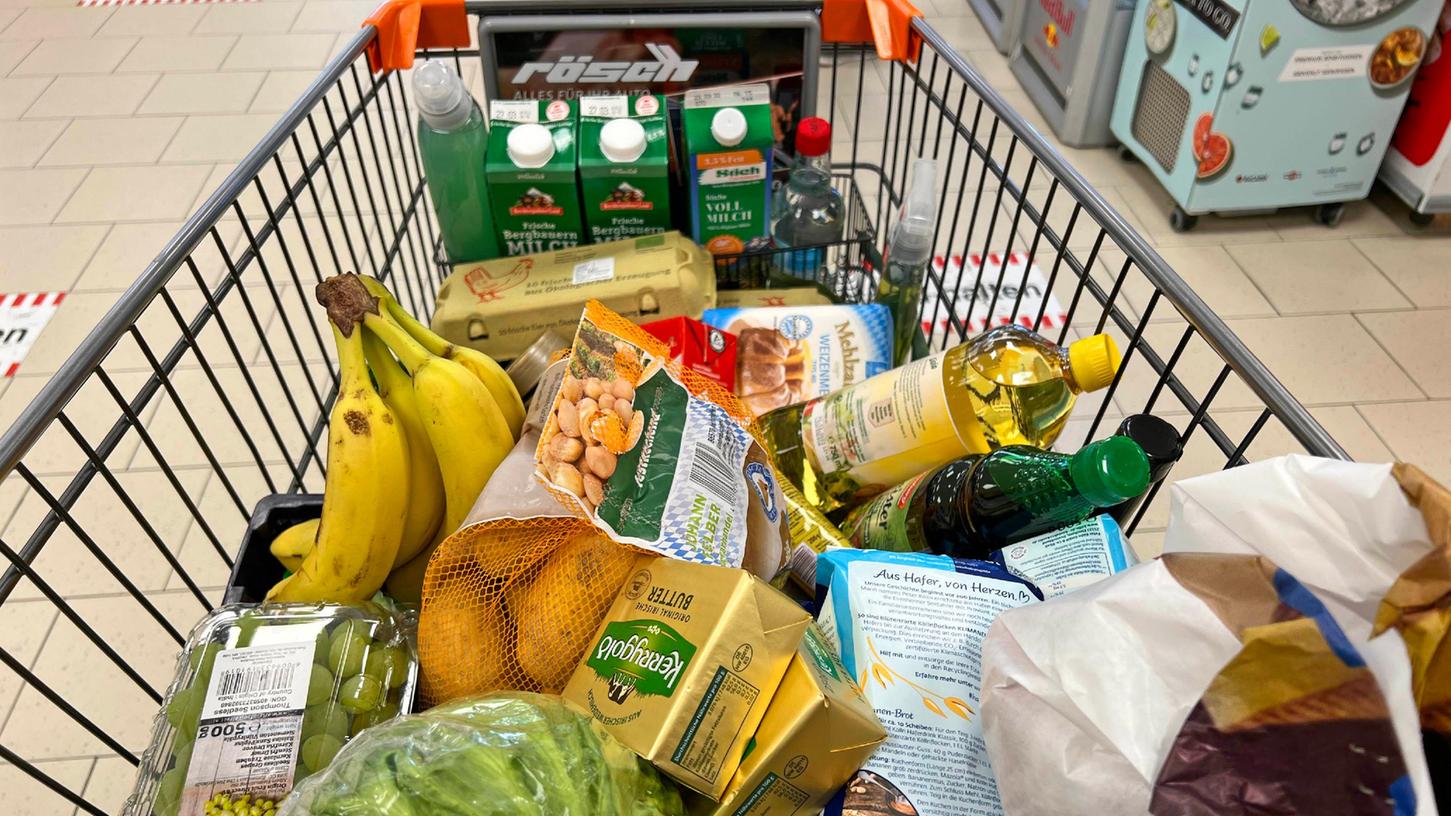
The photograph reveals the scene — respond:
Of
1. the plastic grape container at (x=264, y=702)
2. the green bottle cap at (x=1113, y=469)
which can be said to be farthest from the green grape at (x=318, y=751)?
the green bottle cap at (x=1113, y=469)

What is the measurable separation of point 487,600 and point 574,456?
0.50 ft

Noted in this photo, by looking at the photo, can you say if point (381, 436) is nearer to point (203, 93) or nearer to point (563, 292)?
point (563, 292)

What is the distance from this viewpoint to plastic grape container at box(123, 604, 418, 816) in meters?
0.66

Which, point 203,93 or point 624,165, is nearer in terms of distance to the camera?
point 624,165

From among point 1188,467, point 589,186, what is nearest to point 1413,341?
point 1188,467

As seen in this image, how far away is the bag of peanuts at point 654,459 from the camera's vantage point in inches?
27.5

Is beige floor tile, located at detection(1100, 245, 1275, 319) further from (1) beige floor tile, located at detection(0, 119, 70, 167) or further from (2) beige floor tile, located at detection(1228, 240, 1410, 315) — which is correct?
(1) beige floor tile, located at detection(0, 119, 70, 167)

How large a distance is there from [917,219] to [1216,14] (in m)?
1.66

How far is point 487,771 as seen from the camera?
54 centimetres

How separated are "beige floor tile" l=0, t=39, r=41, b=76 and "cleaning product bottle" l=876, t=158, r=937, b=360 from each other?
3.62 meters

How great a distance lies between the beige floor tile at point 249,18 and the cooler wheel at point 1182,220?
3.36 meters

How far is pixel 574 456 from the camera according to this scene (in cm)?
72

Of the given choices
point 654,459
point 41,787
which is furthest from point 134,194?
point 654,459

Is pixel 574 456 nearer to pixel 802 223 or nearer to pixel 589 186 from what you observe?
pixel 589 186
